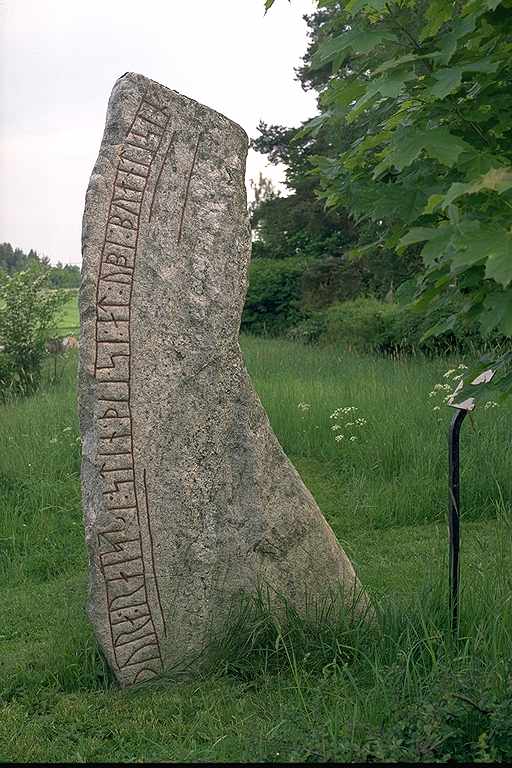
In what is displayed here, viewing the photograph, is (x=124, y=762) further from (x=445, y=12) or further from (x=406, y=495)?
(x=406, y=495)

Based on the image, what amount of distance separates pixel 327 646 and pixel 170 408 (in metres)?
1.12

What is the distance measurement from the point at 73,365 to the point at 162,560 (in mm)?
8247

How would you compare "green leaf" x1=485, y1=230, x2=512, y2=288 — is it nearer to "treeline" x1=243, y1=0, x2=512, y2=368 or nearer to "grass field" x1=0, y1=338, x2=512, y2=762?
"treeline" x1=243, y1=0, x2=512, y2=368

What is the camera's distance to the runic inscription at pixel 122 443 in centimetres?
372

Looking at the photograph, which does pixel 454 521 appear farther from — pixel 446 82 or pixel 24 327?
pixel 24 327

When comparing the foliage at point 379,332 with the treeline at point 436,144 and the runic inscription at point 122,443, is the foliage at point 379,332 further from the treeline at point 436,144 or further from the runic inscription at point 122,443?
the treeline at point 436,144

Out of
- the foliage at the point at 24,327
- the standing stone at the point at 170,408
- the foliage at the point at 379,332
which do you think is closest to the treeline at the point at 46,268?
the foliage at the point at 24,327

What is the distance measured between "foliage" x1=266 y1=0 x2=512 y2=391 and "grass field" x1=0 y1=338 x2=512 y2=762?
3.56 ft

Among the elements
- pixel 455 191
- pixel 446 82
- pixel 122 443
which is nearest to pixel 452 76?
pixel 446 82

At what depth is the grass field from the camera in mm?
2971

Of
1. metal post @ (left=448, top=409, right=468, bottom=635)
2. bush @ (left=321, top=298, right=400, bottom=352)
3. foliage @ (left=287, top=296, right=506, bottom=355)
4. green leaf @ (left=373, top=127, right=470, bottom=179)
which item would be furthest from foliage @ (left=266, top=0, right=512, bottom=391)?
bush @ (left=321, top=298, right=400, bottom=352)

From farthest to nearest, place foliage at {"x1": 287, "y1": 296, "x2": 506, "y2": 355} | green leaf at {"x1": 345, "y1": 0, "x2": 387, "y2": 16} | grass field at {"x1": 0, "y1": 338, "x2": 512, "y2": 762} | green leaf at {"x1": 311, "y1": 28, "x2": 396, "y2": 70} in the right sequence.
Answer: foliage at {"x1": 287, "y1": 296, "x2": 506, "y2": 355} < grass field at {"x1": 0, "y1": 338, "x2": 512, "y2": 762} < green leaf at {"x1": 311, "y1": 28, "x2": 396, "y2": 70} < green leaf at {"x1": 345, "y1": 0, "x2": 387, "y2": 16}

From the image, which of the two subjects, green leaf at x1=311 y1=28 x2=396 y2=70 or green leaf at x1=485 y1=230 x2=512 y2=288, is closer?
green leaf at x1=485 y1=230 x2=512 y2=288

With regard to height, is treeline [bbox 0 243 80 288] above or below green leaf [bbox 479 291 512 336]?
above
